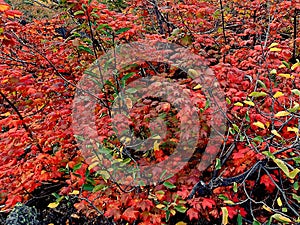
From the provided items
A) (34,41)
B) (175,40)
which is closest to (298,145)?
(175,40)

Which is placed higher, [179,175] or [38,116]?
[38,116]

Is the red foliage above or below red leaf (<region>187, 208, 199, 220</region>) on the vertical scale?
above

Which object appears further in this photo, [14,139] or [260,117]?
[14,139]

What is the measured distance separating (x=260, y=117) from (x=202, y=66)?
2.77 ft

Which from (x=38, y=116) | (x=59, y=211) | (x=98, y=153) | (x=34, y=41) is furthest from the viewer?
(x=34, y=41)

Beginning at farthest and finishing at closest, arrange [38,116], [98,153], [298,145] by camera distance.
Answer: [38,116]
[98,153]
[298,145]

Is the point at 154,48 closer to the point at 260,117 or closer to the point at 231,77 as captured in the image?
the point at 231,77

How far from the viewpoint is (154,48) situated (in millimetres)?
2998

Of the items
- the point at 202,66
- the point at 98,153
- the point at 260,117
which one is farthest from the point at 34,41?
the point at 260,117

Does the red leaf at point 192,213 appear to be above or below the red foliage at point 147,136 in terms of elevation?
below

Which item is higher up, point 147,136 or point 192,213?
point 147,136

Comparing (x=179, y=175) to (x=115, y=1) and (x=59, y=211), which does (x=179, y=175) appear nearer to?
(x=59, y=211)

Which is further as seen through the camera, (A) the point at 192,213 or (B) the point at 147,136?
(B) the point at 147,136

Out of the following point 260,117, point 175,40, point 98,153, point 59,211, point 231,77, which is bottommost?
point 59,211
